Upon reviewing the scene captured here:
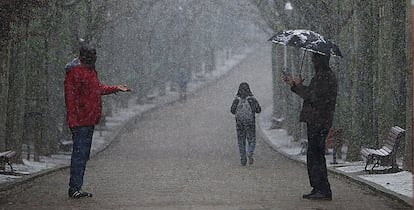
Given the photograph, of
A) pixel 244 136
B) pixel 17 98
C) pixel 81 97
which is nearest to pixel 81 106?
pixel 81 97

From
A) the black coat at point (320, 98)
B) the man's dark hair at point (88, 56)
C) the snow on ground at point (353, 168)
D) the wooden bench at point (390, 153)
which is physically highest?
the man's dark hair at point (88, 56)

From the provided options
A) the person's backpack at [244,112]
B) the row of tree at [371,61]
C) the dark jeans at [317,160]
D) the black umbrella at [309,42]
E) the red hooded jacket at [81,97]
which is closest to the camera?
the dark jeans at [317,160]

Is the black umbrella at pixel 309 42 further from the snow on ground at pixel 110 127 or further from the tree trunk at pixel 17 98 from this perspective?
the tree trunk at pixel 17 98

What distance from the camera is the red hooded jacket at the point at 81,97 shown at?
35.9ft

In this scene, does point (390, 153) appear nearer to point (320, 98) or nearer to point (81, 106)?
point (320, 98)

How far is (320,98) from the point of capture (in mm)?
10945

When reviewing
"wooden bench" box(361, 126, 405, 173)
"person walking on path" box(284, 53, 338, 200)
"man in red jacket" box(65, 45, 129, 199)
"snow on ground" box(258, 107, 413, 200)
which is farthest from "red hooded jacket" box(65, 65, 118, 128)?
"wooden bench" box(361, 126, 405, 173)

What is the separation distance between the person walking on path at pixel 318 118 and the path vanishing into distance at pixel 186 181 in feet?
0.84

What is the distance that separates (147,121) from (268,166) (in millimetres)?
21247

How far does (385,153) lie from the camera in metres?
15.8

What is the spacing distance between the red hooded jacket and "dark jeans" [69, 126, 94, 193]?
95 millimetres

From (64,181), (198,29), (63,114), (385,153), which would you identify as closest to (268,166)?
(385,153)

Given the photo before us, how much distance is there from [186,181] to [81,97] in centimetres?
354

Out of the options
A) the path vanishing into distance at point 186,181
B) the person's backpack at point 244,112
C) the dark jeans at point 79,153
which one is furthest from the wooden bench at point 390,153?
the dark jeans at point 79,153
